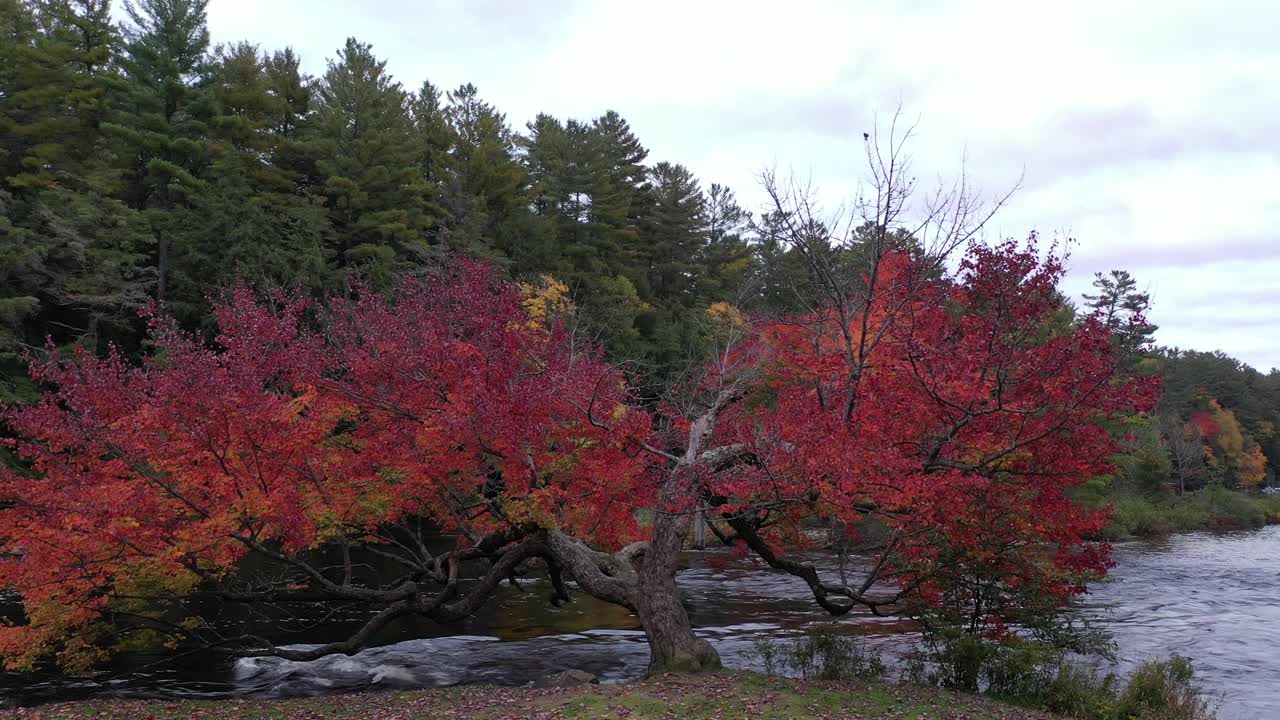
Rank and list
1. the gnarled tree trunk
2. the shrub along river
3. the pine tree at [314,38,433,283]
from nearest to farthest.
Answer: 1. the gnarled tree trunk
2. the shrub along river
3. the pine tree at [314,38,433,283]

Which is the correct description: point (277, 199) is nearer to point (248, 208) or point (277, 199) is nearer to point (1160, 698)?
point (248, 208)

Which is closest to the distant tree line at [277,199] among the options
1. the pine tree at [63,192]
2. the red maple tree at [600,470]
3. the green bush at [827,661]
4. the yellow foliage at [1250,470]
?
the pine tree at [63,192]

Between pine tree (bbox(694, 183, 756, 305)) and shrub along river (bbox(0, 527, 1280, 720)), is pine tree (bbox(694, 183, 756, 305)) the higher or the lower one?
the higher one

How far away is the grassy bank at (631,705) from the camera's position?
1030cm

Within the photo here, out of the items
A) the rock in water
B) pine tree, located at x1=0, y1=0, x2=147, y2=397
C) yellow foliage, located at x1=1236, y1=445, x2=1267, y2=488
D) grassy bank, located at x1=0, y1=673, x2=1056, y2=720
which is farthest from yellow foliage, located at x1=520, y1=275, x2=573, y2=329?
yellow foliage, located at x1=1236, y1=445, x2=1267, y2=488

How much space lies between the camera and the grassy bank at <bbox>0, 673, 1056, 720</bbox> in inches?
405

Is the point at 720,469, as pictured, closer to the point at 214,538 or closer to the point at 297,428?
the point at 297,428

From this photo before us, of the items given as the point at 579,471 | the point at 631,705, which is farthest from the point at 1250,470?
the point at 631,705

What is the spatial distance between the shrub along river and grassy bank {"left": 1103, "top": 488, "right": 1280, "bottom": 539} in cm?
1187

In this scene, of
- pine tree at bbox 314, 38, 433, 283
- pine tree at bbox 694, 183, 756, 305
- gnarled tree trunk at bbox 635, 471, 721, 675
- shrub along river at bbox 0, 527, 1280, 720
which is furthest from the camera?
pine tree at bbox 694, 183, 756, 305

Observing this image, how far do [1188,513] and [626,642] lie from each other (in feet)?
131

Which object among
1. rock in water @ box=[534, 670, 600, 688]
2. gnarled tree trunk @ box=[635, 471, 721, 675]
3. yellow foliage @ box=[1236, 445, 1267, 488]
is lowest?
rock in water @ box=[534, 670, 600, 688]

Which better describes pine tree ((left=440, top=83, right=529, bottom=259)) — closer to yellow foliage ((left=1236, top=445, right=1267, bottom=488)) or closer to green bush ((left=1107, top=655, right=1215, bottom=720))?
green bush ((left=1107, top=655, right=1215, bottom=720))

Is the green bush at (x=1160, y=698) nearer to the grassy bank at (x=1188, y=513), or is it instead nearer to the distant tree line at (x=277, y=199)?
the distant tree line at (x=277, y=199)
